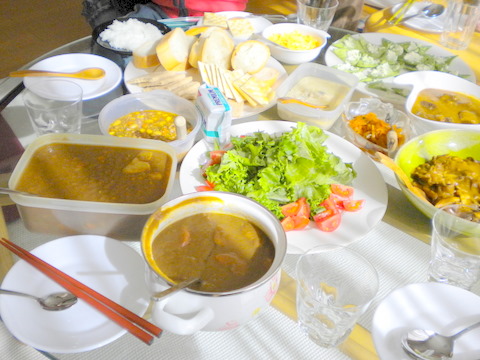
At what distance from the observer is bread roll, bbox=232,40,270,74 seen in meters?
1.79

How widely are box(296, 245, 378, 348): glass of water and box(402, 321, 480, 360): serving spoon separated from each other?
0.11 m

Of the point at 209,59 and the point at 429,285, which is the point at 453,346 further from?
the point at 209,59

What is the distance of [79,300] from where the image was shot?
97cm

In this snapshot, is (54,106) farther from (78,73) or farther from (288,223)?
(288,223)

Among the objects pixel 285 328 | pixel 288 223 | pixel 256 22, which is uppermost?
pixel 256 22

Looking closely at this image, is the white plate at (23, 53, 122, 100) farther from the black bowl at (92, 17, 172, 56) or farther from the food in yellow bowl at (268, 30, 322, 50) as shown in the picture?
the food in yellow bowl at (268, 30, 322, 50)

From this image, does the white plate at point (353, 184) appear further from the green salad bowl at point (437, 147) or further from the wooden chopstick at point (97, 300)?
the wooden chopstick at point (97, 300)

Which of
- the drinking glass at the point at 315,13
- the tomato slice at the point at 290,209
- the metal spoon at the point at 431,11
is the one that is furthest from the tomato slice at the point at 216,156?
the metal spoon at the point at 431,11

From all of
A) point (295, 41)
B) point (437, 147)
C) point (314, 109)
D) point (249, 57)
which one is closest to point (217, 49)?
point (249, 57)

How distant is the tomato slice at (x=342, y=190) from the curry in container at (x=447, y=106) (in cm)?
52

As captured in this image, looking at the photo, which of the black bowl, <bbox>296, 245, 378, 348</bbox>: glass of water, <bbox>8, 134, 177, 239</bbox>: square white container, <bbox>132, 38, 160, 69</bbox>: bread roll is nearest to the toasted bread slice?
<bbox>132, 38, 160, 69</bbox>: bread roll

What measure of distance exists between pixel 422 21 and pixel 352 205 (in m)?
1.68

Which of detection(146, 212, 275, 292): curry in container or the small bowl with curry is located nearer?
detection(146, 212, 275, 292): curry in container

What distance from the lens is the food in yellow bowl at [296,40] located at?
6.41 feet
